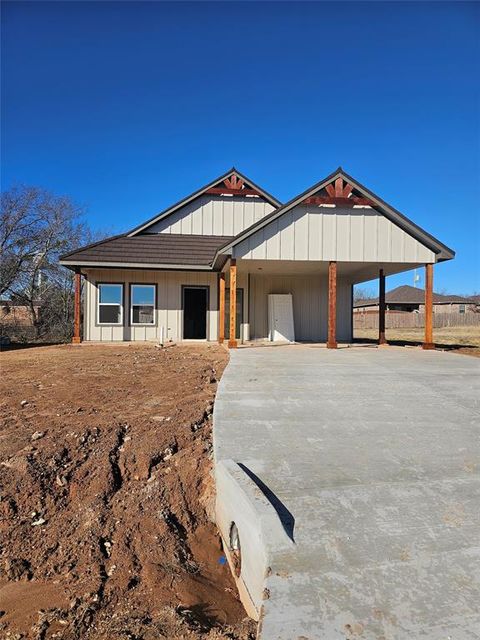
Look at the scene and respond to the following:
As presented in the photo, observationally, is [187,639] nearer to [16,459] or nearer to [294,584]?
[294,584]

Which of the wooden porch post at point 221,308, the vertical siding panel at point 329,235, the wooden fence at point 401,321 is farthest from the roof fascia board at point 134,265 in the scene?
the wooden fence at point 401,321

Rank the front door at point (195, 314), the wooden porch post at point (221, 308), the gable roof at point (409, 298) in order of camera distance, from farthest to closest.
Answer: the gable roof at point (409, 298)
the front door at point (195, 314)
the wooden porch post at point (221, 308)

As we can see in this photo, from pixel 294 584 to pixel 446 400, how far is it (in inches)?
189

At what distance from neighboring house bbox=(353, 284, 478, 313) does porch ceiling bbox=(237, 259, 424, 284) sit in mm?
39302

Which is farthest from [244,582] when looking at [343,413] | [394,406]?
[394,406]

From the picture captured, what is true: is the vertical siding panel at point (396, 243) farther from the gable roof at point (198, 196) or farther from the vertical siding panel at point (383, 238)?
the gable roof at point (198, 196)

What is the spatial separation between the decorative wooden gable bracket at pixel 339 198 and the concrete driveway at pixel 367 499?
7439 mm

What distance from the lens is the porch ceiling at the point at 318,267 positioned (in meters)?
13.5

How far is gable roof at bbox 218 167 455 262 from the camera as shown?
41.7ft

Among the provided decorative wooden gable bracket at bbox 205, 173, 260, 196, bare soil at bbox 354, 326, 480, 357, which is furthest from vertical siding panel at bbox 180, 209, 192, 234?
bare soil at bbox 354, 326, 480, 357

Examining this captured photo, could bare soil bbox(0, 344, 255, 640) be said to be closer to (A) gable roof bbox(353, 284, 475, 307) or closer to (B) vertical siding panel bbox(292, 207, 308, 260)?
(B) vertical siding panel bbox(292, 207, 308, 260)

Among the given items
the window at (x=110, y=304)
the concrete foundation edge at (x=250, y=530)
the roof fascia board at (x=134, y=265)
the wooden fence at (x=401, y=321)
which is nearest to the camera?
the concrete foundation edge at (x=250, y=530)

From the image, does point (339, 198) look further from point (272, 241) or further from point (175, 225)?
point (175, 225)

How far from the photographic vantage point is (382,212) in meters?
13.2
